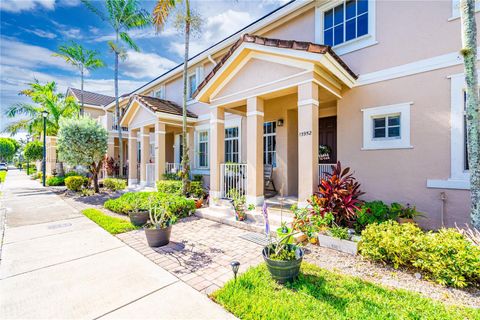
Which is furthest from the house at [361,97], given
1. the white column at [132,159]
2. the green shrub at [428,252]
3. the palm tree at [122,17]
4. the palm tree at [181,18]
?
the palm tree at [122,17]

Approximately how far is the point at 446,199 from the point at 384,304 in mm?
3939

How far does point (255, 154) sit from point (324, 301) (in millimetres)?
4194

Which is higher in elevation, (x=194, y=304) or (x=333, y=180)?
(x=333, y=180)

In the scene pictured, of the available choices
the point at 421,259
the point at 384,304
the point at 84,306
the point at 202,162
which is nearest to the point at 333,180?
the point at 421,259

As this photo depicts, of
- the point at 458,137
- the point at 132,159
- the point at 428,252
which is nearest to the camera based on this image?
the point at 428,252

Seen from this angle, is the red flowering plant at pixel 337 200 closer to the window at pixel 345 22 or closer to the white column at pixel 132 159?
the window at pixel 345 22

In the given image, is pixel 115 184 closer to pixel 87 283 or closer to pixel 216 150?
pixel 216 150

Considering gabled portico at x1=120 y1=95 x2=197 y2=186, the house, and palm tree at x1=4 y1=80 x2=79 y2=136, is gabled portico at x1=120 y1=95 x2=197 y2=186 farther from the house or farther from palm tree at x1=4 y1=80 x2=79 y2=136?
palm tree at x1=4 y1=80 x2=79 y2=136

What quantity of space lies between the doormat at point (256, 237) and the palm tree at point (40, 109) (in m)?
19.1

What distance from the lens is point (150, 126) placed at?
11766mm

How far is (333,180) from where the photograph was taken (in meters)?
5.03

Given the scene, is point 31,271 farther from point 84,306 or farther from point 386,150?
point 386,150

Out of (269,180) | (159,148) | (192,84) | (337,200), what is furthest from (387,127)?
(192,84)

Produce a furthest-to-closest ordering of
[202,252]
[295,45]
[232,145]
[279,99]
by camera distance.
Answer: [232,145] < [279,99] < [295,45] < [202,252]
